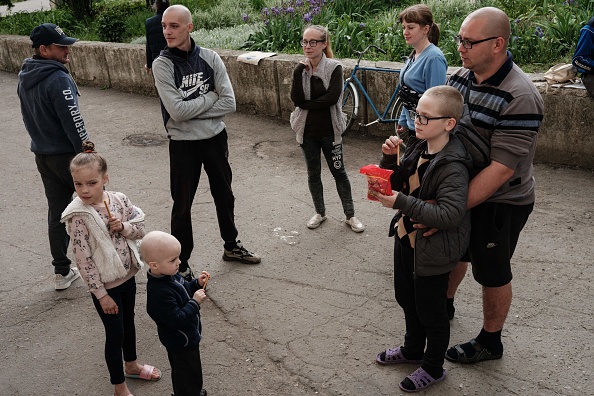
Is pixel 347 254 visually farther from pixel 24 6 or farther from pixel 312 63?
pixel 24 6

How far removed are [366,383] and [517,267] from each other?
184 centimetres

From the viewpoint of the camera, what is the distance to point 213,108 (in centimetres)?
526

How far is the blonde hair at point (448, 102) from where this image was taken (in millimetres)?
3625

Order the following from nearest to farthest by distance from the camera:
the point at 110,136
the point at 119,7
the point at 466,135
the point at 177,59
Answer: the point at 466,135
the point at 177,59
the point at 110,136
the point at 119,7

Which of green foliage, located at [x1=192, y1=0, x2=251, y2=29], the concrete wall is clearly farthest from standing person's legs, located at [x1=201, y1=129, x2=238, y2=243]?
green foliage, located at [x1=192, y1=0, x2=251, y2=29]

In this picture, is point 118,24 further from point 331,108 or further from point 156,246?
point 156,246

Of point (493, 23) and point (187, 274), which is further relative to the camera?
point (187, 274)

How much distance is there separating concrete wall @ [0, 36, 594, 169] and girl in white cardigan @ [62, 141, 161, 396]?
15.5 ft

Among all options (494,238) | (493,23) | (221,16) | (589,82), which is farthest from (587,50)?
(221,16)

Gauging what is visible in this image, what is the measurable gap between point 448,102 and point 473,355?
1.59 metres

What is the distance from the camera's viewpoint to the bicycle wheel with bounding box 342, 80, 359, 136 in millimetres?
8508

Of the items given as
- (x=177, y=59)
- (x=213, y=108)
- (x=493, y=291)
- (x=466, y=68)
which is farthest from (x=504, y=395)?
(x=177, y=59)

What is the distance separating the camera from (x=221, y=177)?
216 inches

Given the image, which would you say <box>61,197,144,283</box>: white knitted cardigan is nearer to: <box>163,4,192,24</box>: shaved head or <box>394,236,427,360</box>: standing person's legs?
<box>394,236,427,360</box>: standing person's legs
